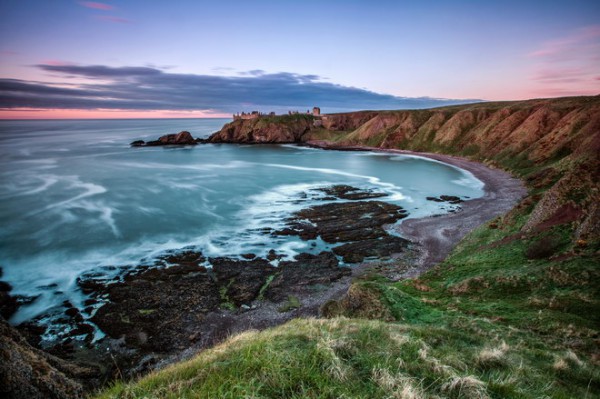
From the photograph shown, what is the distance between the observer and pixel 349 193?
158 feet

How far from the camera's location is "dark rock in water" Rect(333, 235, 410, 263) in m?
26.6

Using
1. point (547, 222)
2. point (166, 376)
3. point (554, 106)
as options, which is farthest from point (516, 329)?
point (554, 106)

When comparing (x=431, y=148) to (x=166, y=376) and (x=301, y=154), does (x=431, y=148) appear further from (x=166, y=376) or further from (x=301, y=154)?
(x=166, y=376)

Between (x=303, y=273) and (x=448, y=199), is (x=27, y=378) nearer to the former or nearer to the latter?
(x=303, y=273)

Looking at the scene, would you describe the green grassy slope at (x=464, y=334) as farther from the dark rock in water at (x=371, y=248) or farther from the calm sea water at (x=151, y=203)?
the calm sea water at (x=151, y=203)

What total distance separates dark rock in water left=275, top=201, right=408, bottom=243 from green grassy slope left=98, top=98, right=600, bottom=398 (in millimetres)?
8383

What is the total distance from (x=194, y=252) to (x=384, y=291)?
18.2 metres

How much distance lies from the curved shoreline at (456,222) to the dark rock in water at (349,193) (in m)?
11.1

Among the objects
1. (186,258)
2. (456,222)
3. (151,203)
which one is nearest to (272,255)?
(186,258)

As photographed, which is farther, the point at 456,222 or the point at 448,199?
the point at 448,199

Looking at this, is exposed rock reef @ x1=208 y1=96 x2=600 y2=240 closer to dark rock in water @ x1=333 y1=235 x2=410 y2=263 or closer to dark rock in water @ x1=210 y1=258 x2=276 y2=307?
dark rock in water @ x1=333 y1=235 x2=410 y2=263

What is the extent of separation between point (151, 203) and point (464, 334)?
42976 mm

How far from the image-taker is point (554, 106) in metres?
74.9

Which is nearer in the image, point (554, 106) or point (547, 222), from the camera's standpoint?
point (547, 222)
